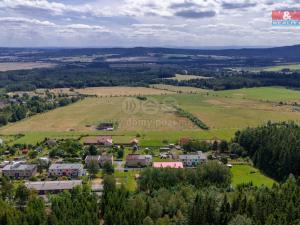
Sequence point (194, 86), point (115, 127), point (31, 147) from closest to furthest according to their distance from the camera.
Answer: point (31, 147)
point (115, 127)
point (194, 86)

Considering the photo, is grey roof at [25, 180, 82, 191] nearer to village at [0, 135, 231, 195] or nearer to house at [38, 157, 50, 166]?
village at [0, 135, 231, 195]

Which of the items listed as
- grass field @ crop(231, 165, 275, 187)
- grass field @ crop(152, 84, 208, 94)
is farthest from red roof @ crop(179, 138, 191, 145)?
grass field @ crop(152, 84, 208, 94)

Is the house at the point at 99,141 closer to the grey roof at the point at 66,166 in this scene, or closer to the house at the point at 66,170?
the grey roof at the point at 66,166

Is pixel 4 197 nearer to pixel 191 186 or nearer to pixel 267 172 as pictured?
pixel 191 186

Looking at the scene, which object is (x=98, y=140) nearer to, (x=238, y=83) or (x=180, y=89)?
(x=180, y=89)

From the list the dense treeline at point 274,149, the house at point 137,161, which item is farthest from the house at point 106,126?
the dense treeline at point 274,149

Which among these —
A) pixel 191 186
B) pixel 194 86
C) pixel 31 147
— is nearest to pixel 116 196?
pixel 191 186

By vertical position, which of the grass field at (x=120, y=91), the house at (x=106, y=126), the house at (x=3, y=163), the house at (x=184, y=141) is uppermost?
the grass field at (x=120, y=91)
